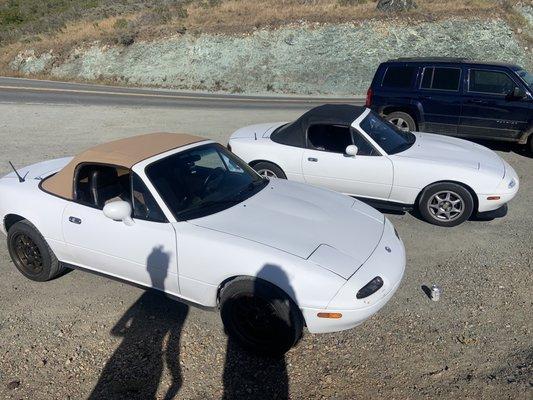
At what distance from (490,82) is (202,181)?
300 inches

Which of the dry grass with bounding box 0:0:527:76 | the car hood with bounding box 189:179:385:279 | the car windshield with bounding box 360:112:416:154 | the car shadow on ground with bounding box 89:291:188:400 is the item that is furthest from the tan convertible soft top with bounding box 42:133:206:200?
the dry grass with bounding box 0:0:527:76

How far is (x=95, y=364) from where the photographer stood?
13.2 feet

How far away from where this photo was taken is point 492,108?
9656 mm

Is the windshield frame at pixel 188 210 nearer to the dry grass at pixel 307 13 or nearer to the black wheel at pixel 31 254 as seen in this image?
the black wheel at pixel 31 254

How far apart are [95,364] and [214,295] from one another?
1.13 metres

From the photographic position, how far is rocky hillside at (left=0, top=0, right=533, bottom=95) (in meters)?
28.8

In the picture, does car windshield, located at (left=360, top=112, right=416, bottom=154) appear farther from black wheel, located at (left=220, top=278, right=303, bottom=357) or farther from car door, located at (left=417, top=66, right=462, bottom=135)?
black wheel, located at (left=220, top=278, right=303, bottom=357)

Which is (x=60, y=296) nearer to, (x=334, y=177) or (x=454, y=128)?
(x=334, y=177)

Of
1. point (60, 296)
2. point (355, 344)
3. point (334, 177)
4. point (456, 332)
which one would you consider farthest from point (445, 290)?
point (60, 296)

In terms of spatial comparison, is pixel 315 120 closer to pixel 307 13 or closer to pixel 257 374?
pixel 257 374

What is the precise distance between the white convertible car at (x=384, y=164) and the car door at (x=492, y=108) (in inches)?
103

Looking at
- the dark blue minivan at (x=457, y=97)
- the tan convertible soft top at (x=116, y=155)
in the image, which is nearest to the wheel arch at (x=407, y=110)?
the dark blue minivan at (x=457, y=97)

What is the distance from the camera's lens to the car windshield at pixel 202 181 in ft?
14.7

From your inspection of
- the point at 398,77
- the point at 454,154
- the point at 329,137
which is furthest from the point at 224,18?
the point at 454,154
